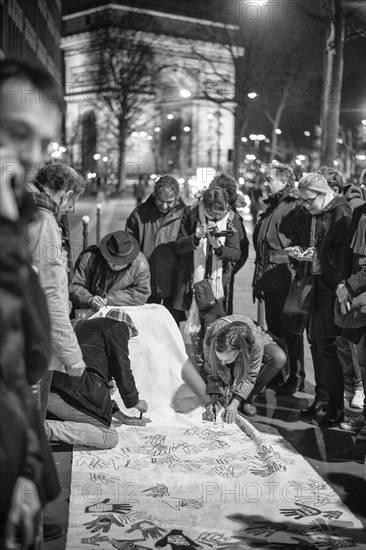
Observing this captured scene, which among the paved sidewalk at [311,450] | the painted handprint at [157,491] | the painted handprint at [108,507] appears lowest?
the paved sidewalk at [311,450]

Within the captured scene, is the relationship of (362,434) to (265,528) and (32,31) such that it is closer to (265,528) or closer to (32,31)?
(265,528)

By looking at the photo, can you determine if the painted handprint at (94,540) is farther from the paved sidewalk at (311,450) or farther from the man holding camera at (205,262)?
the man holding camera at (205,262)

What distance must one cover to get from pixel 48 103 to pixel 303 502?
3229mm

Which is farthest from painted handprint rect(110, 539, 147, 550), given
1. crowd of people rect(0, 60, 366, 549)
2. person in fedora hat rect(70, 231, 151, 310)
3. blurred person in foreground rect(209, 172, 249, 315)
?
blurred person in foreground rect(209, 172, 249, 315)

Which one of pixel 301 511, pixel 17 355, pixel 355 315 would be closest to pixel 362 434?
pixel 355 315

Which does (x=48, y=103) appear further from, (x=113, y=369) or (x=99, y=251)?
(x=99, y=251)

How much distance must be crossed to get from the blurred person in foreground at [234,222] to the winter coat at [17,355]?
20.0 feet

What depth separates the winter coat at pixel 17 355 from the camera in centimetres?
271

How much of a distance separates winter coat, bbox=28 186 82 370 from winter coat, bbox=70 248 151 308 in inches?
104

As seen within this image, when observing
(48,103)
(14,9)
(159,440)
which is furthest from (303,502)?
(14,9)

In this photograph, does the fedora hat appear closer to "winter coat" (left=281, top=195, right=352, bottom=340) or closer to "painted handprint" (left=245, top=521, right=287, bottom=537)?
"winter coat" (left=281, top=195, right=352, bottom=340)

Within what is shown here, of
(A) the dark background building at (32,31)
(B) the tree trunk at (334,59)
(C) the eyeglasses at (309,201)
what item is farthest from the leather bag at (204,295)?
(A) the dark background building at (32,31)

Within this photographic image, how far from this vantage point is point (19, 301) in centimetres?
276

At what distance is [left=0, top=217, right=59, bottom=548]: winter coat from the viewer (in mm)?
2709
